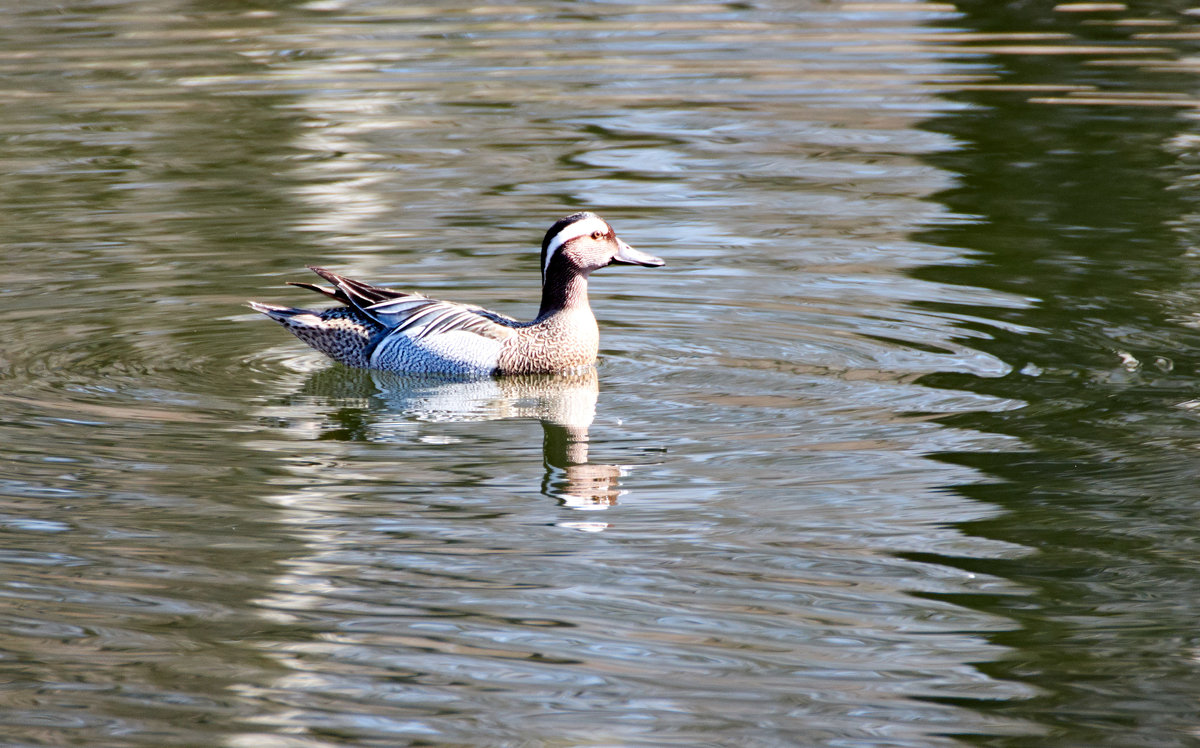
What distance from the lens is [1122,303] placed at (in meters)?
9.84

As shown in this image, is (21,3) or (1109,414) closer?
(1109,414)

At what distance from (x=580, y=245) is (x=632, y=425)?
1.60 metres

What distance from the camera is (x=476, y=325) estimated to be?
9.16 m

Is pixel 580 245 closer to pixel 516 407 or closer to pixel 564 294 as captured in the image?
pixel 564 294

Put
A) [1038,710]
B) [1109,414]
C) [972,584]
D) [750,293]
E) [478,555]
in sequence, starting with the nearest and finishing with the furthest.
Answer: [1038,710], [972,584], [478,555], [1109,414], [750,293]

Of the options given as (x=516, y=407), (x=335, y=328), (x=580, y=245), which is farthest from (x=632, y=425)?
(x=335, y=328)

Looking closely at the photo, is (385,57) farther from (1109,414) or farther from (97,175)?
(1109,414)

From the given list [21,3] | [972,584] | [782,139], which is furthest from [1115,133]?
[21,3]

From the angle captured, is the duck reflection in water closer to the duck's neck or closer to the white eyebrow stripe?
the duck's neck

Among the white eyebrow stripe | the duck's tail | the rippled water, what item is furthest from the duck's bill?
the duck's tail

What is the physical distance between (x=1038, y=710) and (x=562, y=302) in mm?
4771

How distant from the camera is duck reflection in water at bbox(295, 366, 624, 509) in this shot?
7.30 metres

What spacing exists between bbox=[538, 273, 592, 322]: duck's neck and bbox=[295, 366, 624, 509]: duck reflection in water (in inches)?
14.3

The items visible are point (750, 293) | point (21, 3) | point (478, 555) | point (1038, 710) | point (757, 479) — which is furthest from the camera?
point (21, 3)
